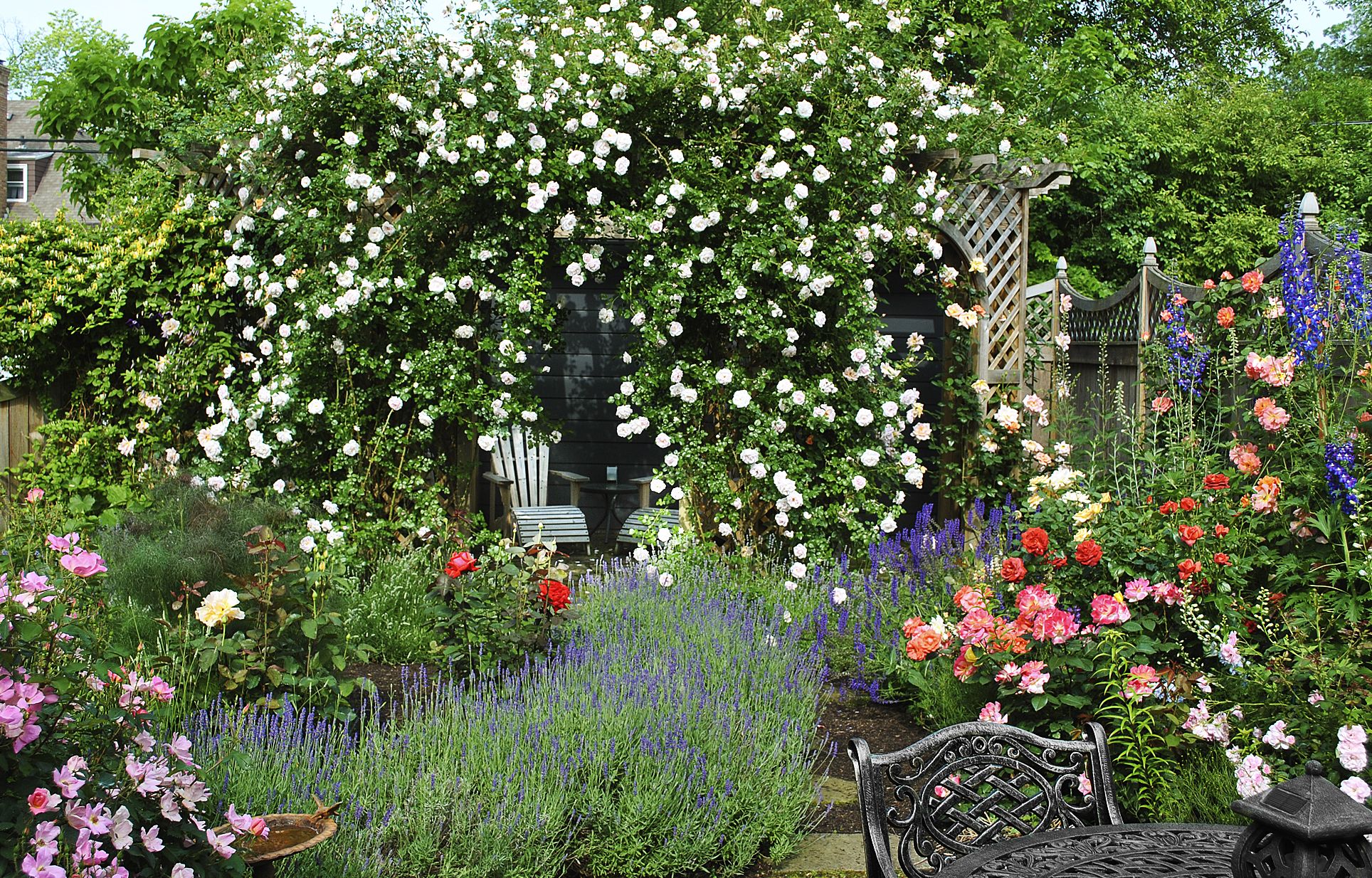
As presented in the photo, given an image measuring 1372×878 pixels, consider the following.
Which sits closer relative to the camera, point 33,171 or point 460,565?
point 460,565

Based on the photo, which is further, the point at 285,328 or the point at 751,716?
the point at 285,328

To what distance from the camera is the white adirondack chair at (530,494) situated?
238 inches

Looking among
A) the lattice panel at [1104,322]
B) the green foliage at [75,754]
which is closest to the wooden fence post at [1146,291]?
the lattice panel at [1104,322]

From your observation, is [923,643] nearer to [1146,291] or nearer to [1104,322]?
[1146,291]

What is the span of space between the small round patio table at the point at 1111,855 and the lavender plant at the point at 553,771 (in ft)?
3.39

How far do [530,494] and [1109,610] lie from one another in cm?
433

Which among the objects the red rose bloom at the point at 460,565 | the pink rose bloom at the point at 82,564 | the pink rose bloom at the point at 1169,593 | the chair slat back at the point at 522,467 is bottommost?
the pink rose bloom at the point at 1169,593

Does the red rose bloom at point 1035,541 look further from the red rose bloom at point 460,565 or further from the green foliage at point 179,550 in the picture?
the green foliage at point 179,550

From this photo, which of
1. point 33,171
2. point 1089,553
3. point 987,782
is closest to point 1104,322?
point 1089,553

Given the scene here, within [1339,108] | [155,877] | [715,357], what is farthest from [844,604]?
[1339,108]

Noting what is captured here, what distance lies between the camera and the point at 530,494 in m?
6.70

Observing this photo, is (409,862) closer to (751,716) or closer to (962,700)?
(751,716)

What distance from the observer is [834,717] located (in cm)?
370

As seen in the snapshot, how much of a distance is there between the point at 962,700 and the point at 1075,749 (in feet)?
5.12
